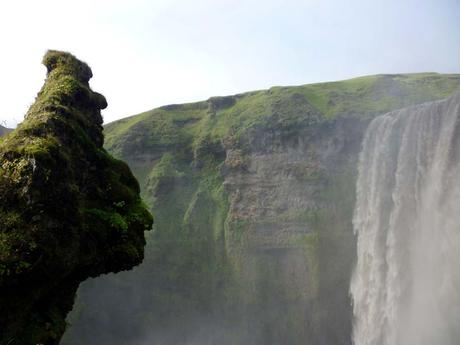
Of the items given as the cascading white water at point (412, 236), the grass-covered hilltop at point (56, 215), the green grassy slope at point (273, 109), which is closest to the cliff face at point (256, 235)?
the green grassy slope at point (273, 109)

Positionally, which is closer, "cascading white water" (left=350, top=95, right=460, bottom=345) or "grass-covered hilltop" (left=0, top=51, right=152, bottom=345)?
"grass-covered hilltop" (left=0, top=51, right=152, bottom=345)

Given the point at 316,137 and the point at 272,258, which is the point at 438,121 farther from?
the point at 272,258

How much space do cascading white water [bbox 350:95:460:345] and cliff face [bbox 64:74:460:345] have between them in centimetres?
435

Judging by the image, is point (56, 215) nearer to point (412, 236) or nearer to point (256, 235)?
point (412, 236)

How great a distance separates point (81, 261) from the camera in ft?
30.0

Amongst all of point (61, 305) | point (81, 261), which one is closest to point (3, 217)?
point (81, 261)

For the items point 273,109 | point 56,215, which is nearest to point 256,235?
point 273,109

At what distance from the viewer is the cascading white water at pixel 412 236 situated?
93.4 feet

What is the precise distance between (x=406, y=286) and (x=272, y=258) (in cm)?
1623

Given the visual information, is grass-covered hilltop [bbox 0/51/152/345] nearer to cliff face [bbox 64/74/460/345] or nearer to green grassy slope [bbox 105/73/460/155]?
cliff face [bbox 64/74/460/345]

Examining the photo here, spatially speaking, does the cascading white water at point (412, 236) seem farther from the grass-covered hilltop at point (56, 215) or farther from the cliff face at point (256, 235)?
the grass-covered hilltop at point (56, 215)

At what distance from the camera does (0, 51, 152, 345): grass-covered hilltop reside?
737 cm

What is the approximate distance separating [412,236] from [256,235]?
17.9 metres

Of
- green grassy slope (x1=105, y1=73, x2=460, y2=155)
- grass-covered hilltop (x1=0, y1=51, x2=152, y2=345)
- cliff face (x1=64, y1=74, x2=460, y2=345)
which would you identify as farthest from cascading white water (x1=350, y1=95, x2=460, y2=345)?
grass-covered hilltop (x1=0, y1=51, x2=152, y2=345)
